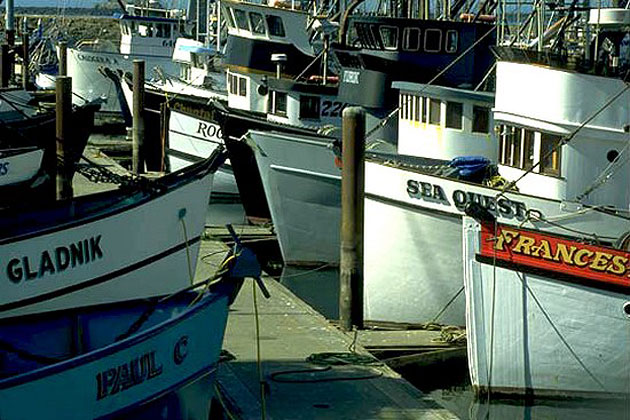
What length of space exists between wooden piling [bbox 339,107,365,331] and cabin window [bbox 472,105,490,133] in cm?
418

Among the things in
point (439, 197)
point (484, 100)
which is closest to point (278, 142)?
point (484, 100)

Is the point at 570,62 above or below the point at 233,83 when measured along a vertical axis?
above

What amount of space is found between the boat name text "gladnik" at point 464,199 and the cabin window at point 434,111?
2.86 m

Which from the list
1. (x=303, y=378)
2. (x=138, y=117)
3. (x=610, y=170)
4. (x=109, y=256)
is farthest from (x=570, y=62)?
(x=138, y=117)

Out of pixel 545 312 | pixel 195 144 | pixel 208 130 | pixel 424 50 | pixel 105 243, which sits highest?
pixel 424 50

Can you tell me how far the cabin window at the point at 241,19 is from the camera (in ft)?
89.0

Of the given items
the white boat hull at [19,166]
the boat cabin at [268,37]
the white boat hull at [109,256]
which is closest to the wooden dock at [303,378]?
the white boat hull at [109,256]

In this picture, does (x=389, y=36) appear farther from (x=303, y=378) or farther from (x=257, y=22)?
(x=303, y=378)

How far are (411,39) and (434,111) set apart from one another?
3.09 metres

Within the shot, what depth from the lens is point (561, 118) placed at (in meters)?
14.8

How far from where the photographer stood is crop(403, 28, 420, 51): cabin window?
2175 centimetres

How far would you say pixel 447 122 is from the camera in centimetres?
1884

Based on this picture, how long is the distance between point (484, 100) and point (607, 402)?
20.2 ft

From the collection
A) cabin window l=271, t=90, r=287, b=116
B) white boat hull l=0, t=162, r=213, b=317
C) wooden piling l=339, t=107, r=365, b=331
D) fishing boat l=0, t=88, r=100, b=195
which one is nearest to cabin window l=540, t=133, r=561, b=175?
wooden piling l=339, t=107, r=365, b=331
